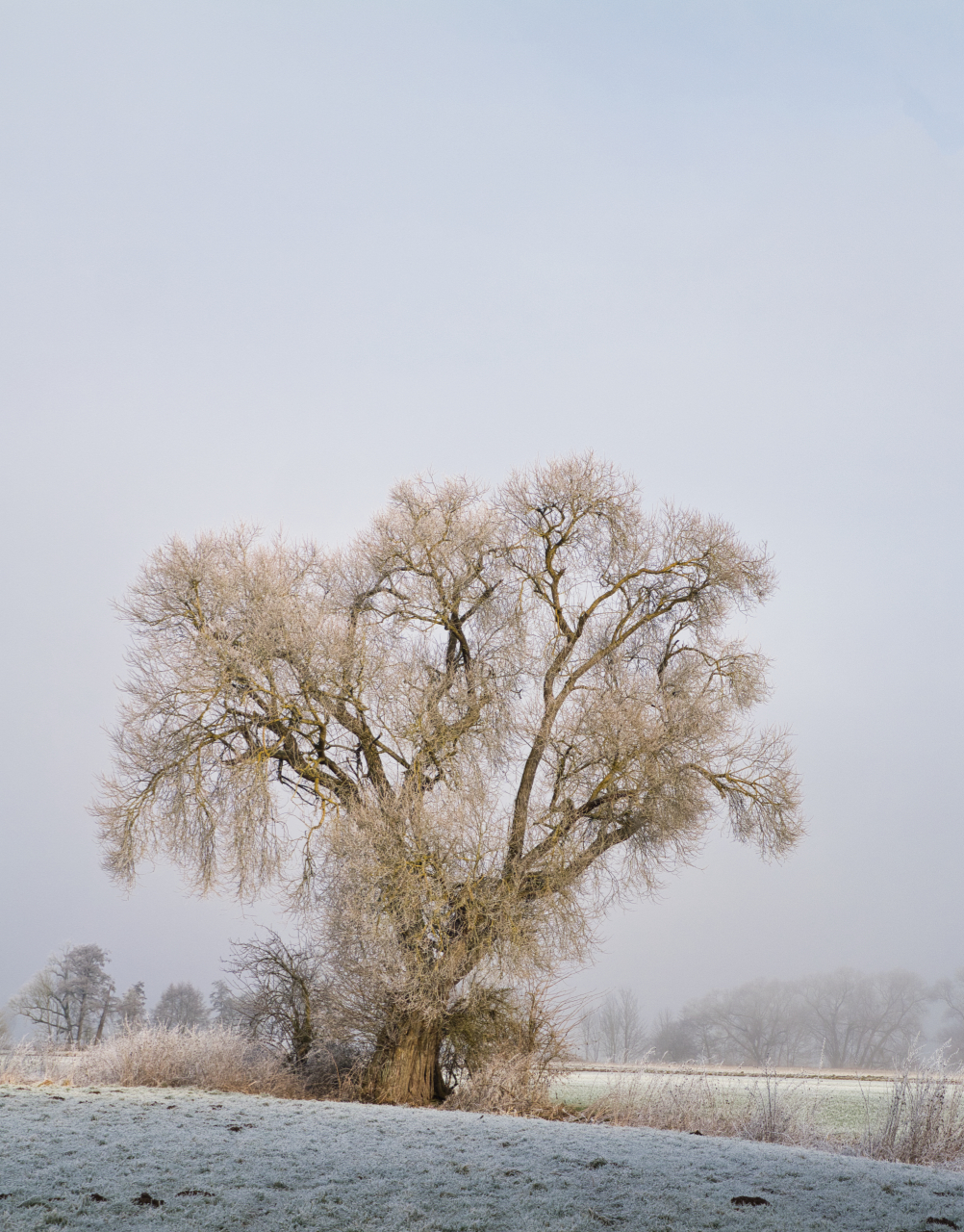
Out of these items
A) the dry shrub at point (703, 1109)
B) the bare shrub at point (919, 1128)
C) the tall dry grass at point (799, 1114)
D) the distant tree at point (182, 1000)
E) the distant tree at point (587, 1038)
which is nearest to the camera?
the bare shrub at point (919, 1128)

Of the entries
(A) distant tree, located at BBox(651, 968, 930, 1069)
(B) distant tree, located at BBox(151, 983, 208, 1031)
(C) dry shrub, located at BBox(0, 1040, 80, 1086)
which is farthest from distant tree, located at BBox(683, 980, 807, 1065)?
(C) dry shrub, located at BBox(0, 1040, 80, 1086)

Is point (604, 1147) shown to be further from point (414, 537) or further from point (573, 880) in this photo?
point (414, 537)

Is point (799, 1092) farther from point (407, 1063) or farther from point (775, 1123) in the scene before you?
point (407, 1063)

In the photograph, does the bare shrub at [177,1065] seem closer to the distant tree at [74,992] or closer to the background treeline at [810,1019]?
the distant tree at [74,992]

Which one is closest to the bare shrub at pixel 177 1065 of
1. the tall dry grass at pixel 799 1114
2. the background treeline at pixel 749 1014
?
the tall dry grass at pixel 799 1114

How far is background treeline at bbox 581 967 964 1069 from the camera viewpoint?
3650 centimetres

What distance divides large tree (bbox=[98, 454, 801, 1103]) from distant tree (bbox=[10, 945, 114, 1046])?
63.0ft

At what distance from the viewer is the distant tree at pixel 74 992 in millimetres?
29172

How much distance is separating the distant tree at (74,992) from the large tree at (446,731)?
19.2 meters

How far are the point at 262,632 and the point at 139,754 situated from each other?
9.63ft

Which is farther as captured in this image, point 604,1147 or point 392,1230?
point 604,1147

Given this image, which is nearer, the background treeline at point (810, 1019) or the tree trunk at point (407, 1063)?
the tree trunk at point (407, 1063)

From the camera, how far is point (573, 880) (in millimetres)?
12984

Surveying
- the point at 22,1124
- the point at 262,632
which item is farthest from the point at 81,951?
the point at 22,1124
